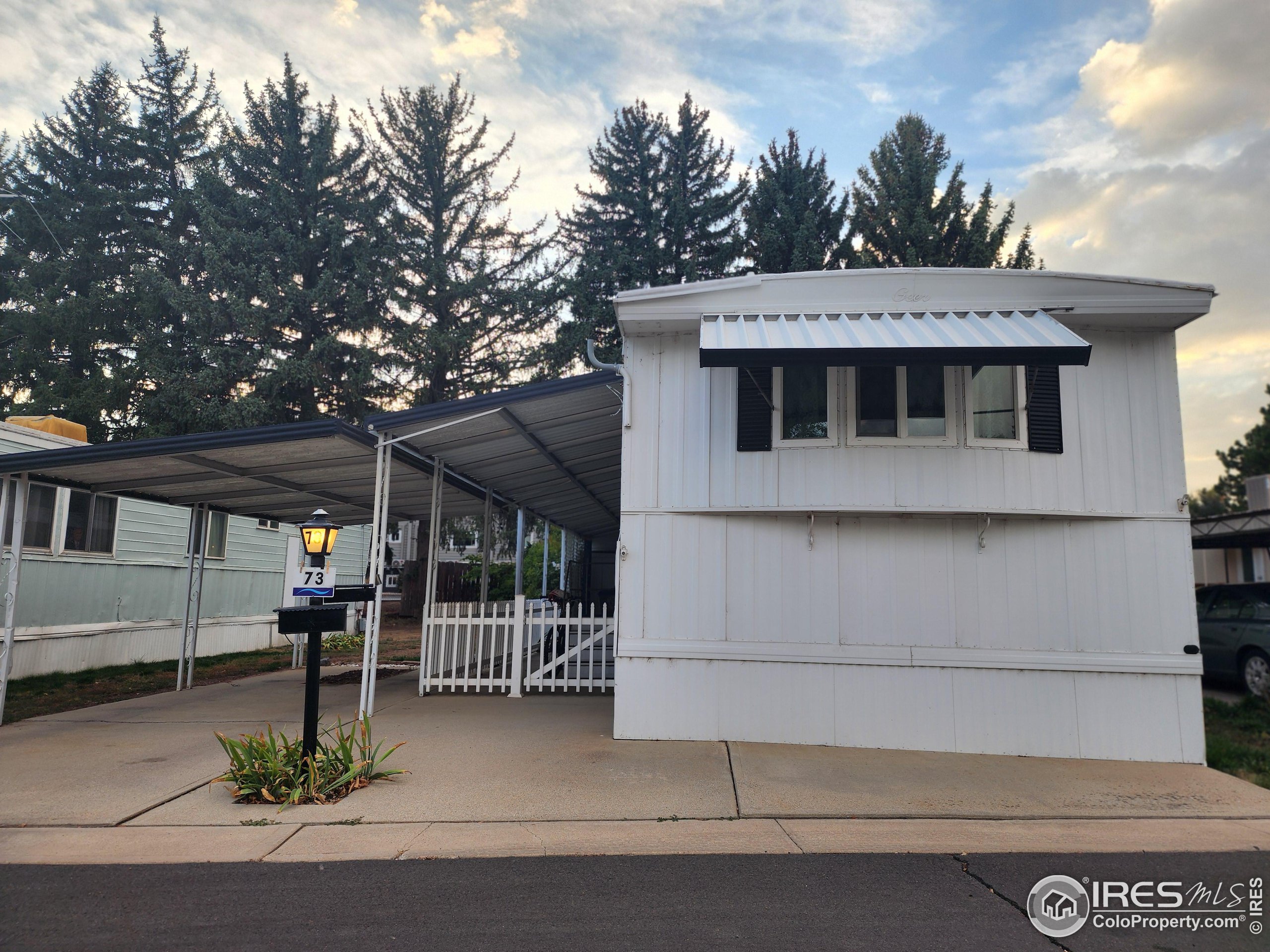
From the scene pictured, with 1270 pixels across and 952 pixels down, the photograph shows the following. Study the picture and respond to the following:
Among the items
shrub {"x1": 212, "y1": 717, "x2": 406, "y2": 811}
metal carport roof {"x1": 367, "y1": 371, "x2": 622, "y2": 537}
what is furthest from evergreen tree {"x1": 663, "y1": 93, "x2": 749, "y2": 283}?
shrub {"x1": 212, "y1": 717, "x2": 406, "y2": 811}

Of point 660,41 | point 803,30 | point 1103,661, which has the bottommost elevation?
point 1103,661

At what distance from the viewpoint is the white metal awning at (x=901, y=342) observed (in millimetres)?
5695

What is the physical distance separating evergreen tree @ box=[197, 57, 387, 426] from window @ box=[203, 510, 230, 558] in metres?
6.09

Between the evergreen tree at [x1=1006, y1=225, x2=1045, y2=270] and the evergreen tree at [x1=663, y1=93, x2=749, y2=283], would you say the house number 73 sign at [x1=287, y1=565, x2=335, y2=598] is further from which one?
the evergreen tree at [x1=1006, y1=225, x2=1045, y2=270]

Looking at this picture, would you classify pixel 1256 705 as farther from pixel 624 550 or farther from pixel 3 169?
pixel 3 169

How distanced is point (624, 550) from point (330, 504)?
6120mm

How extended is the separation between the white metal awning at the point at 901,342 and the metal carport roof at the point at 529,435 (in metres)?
1.57

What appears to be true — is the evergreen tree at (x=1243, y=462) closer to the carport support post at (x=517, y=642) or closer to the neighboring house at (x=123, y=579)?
the carport support post at (x=517, y=642)

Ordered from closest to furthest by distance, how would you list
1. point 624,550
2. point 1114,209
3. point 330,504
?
point 624,550 → point 330,504 → point 1114,209

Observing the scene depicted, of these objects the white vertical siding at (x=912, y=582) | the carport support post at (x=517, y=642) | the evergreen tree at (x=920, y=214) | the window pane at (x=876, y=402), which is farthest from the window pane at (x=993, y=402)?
the evergreen tree at (x=920, y=214)

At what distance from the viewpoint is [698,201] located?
79.9 feet

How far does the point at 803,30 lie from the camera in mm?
11219

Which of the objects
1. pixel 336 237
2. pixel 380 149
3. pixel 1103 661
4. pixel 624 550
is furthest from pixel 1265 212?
pixel 380 149

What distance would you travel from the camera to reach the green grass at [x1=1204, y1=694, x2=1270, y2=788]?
6141mm
